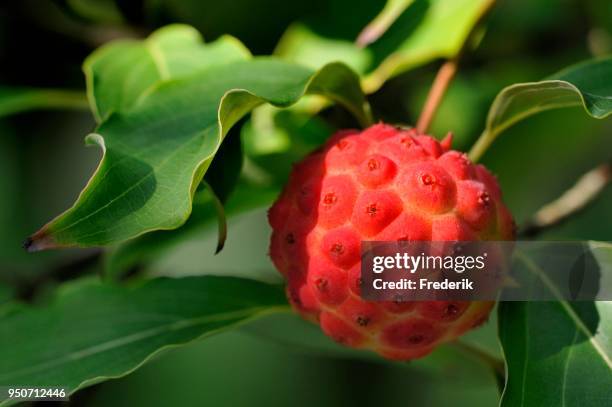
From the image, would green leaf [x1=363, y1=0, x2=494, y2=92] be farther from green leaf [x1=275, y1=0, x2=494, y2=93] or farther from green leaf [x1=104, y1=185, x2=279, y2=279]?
green leaf [x1=104, y1=185, x2=279, y2=279]

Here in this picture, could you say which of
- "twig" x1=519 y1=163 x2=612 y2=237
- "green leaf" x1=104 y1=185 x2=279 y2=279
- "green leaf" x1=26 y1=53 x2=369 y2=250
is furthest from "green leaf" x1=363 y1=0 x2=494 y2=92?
"twig" x1=519 y1=163 x2=612 y2=237

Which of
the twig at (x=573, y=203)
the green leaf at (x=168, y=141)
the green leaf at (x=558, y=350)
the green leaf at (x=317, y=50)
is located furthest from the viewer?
the twig at (x=573, y=203)

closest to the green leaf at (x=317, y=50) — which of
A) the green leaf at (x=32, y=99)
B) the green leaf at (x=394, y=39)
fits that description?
the green leaf at (x=394, y=39)

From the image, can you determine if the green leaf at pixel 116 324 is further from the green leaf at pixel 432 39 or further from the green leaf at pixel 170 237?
the green leaf at pixel 432 39

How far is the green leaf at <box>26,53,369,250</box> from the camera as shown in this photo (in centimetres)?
101

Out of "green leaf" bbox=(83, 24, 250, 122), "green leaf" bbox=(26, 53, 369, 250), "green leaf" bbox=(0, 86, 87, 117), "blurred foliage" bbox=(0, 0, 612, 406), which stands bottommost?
"blurred foliage" bbox=(0, 0, 612, 406)

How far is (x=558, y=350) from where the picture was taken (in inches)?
46.0

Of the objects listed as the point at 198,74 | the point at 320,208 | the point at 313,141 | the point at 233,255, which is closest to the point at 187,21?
the point at 313,141

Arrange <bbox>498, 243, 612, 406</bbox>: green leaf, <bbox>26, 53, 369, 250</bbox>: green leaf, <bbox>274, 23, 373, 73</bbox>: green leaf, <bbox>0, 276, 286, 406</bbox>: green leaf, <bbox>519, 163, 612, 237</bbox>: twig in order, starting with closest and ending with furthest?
<bbox>26, 53, 369, 250</bbox>: green leaf → <bbox>498, 243, 612, 406</bbox>: green leaf → <bbox>0, 276, 286, 406</bbox>: green leaf → <bbox>274, 23, 373, 73</bbox>: green leaf → <bbox>519, 163, 612, 237</bbox>: twig

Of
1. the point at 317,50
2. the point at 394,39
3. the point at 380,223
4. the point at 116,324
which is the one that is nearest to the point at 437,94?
the point at 394,39

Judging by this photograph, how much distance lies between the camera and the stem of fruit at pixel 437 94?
1444 mm

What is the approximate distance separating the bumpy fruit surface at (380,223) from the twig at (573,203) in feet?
1.80

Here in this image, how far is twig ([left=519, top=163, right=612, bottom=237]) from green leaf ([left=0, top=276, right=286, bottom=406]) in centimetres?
58

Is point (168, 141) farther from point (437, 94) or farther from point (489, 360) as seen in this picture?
point (489, 360)
